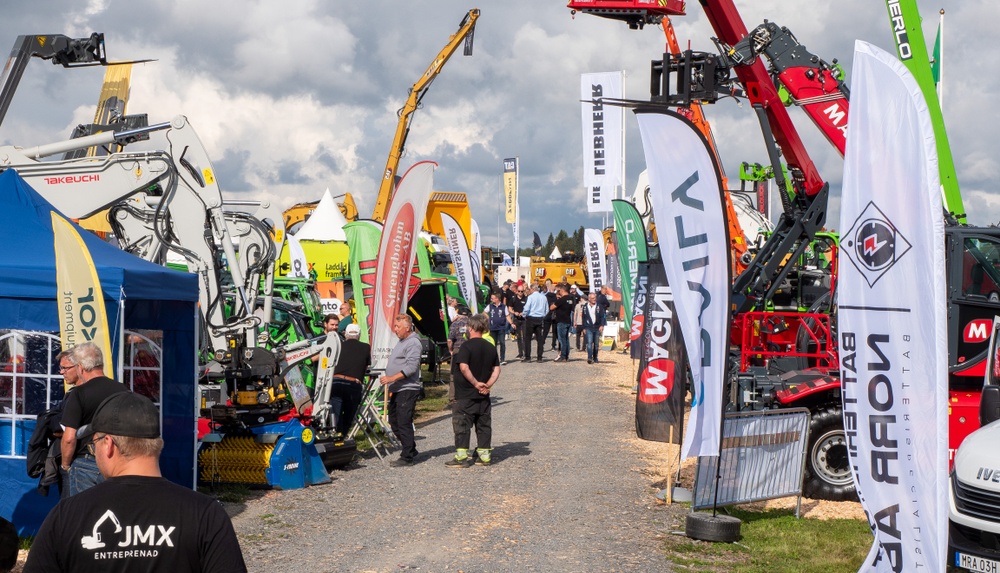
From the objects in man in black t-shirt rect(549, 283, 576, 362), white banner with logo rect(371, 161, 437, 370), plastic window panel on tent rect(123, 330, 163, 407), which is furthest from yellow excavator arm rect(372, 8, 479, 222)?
plastic window panel on tent rect(123, 330, 163, 407)

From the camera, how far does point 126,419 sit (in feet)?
10.5

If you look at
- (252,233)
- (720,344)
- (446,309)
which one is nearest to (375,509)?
(720,344)

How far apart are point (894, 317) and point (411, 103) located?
28.1 metres

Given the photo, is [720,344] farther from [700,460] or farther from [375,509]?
[375,509]

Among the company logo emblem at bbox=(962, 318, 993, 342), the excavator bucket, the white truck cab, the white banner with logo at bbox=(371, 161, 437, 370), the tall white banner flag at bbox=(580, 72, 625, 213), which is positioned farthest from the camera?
the tall white banner flag at bbox=(580, 72, 625, 213)

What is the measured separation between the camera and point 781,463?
9.95 meters

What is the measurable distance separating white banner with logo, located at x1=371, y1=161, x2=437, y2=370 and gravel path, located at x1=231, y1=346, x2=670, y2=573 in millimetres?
1655

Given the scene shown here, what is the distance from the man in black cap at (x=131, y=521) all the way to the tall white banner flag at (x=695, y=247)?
5.88 m

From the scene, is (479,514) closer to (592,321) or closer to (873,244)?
(873,244)

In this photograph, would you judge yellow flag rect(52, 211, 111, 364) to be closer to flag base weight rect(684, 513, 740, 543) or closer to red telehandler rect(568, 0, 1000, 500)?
flag base weight rect(684, 513, 740, 543)

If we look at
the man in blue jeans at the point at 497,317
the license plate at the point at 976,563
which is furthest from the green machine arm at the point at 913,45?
the man in blue jeans at the point at 497,317

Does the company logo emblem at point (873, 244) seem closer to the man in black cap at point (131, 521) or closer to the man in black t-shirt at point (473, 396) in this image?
the man in black cap at point (131, 521)

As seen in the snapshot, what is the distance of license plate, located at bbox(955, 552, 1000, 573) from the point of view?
6.57 m

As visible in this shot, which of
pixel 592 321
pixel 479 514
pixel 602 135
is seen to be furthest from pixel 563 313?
pixel 479 514
